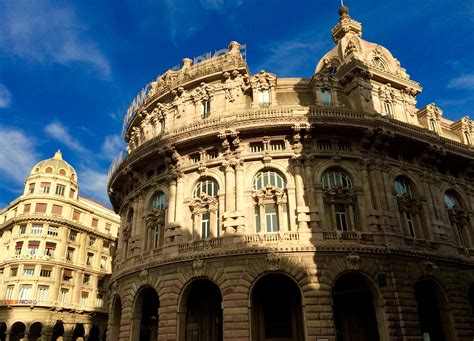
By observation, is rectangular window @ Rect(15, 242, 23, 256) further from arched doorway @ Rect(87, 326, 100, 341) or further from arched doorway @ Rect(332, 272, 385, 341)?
arched doorway @ Rect(332, 272, 385, 341)

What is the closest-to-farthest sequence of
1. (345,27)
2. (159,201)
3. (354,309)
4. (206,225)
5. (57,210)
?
(354,309)
(206,225)
(159,201)
(345,27)
(57,210)

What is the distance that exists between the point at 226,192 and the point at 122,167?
11150 mm

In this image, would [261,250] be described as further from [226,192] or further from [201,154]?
[201,154]

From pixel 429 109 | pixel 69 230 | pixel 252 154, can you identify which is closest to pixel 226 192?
pixel 252 154

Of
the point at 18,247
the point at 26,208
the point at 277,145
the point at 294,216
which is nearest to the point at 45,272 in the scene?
the point at 18,247

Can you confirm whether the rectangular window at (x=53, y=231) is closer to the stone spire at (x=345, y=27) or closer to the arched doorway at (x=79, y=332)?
the arched doorway at (x=79, y=332)

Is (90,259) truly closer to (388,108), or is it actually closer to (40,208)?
(40,208)

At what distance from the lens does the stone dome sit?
62625mm

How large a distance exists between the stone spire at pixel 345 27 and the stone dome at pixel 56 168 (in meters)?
45.5

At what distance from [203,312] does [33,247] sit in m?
38.5

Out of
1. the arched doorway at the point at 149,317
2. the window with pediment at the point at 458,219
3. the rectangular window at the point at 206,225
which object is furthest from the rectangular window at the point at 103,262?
the window with pediment at the point at 458,219

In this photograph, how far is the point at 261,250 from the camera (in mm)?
24812

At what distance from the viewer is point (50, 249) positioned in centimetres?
5694

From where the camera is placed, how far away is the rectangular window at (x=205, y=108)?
107 feet
